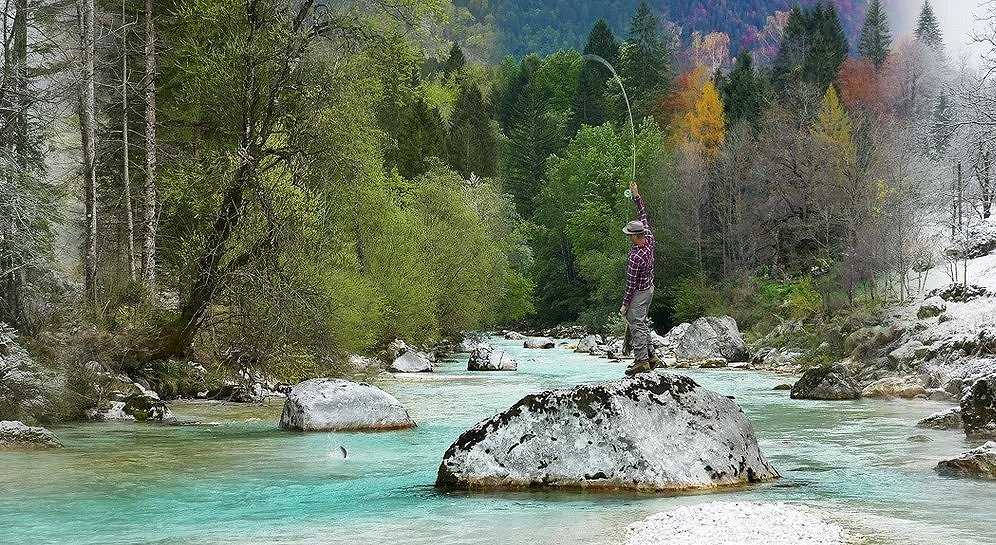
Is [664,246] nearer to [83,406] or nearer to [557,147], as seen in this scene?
[557,147]

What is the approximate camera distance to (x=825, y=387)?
80.0 ft

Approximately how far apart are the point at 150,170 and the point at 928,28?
313 ft

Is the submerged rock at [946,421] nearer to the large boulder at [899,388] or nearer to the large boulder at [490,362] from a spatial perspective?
the large boulder at [899,388]

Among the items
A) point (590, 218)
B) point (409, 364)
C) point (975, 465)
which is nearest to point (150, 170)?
point (409, 364)

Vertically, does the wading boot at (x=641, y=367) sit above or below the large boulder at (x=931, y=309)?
below

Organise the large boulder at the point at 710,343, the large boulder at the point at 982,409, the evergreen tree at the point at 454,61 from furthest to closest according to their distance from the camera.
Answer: the evergreen tree at the point at 454,61
the large boulder at the point at 710,343
the large boulder at the point at 982,409

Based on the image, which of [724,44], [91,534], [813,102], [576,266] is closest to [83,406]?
[91,534]

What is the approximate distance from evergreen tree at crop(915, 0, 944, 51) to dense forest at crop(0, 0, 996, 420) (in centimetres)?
83

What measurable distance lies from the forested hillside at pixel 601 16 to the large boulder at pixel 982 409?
117374 millimetres

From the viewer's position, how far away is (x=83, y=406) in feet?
63.5

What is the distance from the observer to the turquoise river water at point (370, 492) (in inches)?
362

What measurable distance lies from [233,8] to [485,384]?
1227 cm

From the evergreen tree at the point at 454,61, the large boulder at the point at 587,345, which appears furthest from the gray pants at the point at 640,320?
the evergreen tree at the point at 454,61

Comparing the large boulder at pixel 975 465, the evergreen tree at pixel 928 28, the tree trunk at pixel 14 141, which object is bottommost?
the large boulder at pixel 975 465
